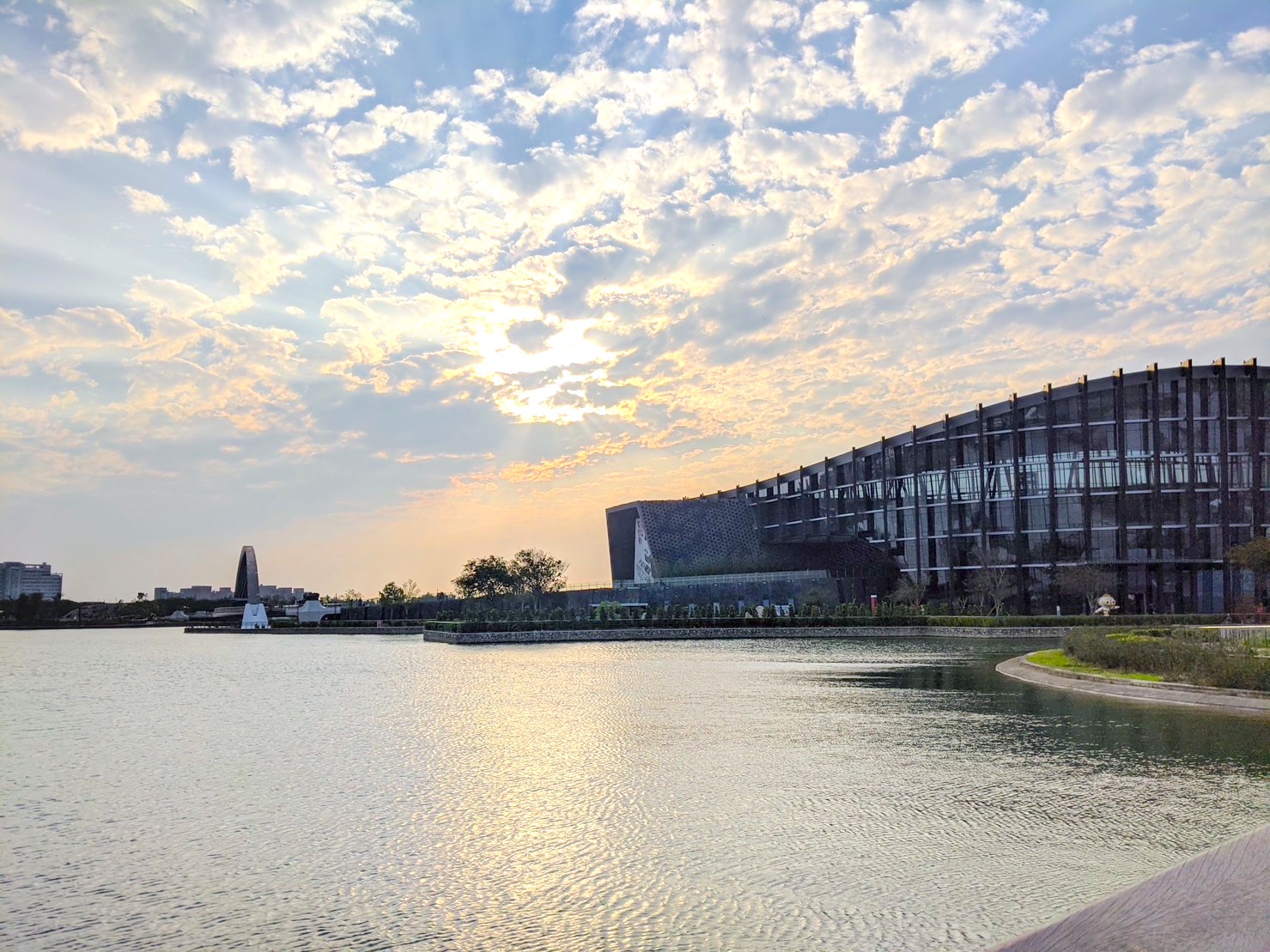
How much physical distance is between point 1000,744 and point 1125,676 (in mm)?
11833

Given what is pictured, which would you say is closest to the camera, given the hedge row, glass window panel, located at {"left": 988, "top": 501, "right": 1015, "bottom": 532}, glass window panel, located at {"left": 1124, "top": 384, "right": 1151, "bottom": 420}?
the hedge row

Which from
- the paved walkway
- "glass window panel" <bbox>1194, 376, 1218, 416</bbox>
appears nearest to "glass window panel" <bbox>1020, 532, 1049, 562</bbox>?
"glass window panel" <bbox>1194, 376, 1218, 416</bbox>

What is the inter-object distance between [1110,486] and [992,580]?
41.9ft

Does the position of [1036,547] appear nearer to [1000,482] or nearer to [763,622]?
[1000,482]

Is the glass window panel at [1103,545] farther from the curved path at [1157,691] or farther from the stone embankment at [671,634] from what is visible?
the curved path at [1157,691]

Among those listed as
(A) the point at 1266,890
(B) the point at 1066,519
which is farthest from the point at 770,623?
(A) the point at 1266,890

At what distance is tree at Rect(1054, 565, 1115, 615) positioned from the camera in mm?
82938

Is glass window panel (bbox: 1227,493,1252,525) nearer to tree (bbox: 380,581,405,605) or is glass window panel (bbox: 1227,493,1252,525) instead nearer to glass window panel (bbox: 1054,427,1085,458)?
glass window panel (bbox: 1054,427,1085,458)

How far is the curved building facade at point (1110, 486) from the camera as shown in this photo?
85562 mm

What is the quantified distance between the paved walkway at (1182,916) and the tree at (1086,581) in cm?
8388

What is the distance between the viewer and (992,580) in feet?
290

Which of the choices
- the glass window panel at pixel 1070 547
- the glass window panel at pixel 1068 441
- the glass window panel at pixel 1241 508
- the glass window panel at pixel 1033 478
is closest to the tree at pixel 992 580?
the glass window panel at pixel 1070 547

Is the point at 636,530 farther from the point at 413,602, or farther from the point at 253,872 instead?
the point at 253,872

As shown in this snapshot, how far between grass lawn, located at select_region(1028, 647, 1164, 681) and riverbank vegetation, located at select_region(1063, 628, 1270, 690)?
0.21m
